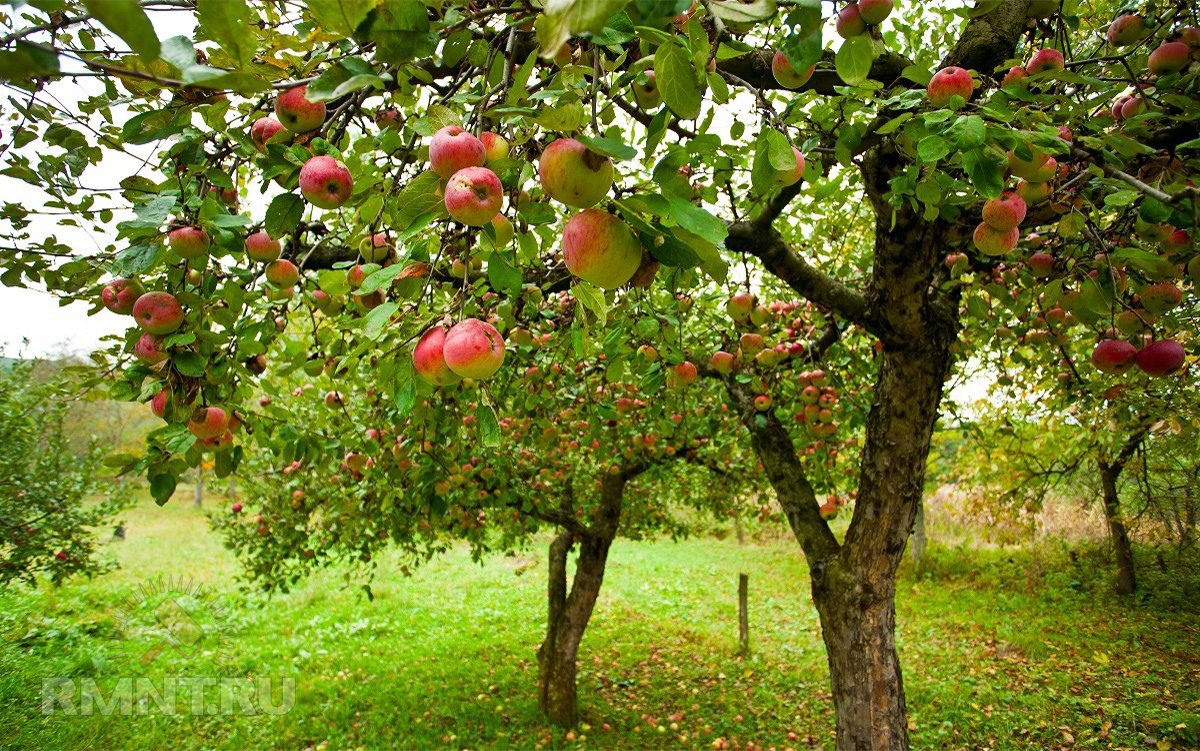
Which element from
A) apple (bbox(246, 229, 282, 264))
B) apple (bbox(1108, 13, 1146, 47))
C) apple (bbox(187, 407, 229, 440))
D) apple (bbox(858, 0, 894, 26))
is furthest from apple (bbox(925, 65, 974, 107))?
apple (bbox(187, 407, 229, 440))

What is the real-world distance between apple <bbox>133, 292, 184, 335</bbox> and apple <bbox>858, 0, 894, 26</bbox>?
6.03 ft

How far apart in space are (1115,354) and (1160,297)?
10.6 inches

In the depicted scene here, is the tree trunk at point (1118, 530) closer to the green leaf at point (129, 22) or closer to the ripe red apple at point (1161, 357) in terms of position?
the ripe red apple at point (1161, 357)

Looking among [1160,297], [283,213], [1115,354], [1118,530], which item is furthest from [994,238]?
[1118,530]

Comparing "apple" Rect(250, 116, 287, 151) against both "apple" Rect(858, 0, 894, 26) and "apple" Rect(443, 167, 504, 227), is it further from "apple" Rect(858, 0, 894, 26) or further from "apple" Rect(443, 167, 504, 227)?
"apple" Rect(858, 0, 894, 26)

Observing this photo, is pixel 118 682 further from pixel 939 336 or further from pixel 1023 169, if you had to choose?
pixel 1023 169

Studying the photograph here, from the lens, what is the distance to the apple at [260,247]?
5.71 feet

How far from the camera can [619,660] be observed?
8.53 metres

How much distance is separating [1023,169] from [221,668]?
9280mm

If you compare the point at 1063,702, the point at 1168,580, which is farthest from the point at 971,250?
the point at 1168,580

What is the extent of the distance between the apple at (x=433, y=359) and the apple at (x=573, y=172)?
40cm

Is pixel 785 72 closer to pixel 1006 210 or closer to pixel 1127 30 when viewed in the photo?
pixel 1006 210

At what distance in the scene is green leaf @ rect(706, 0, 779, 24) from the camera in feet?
2.23

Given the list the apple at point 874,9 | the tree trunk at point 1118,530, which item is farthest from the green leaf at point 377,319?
the tree trunk at point 1118,530
